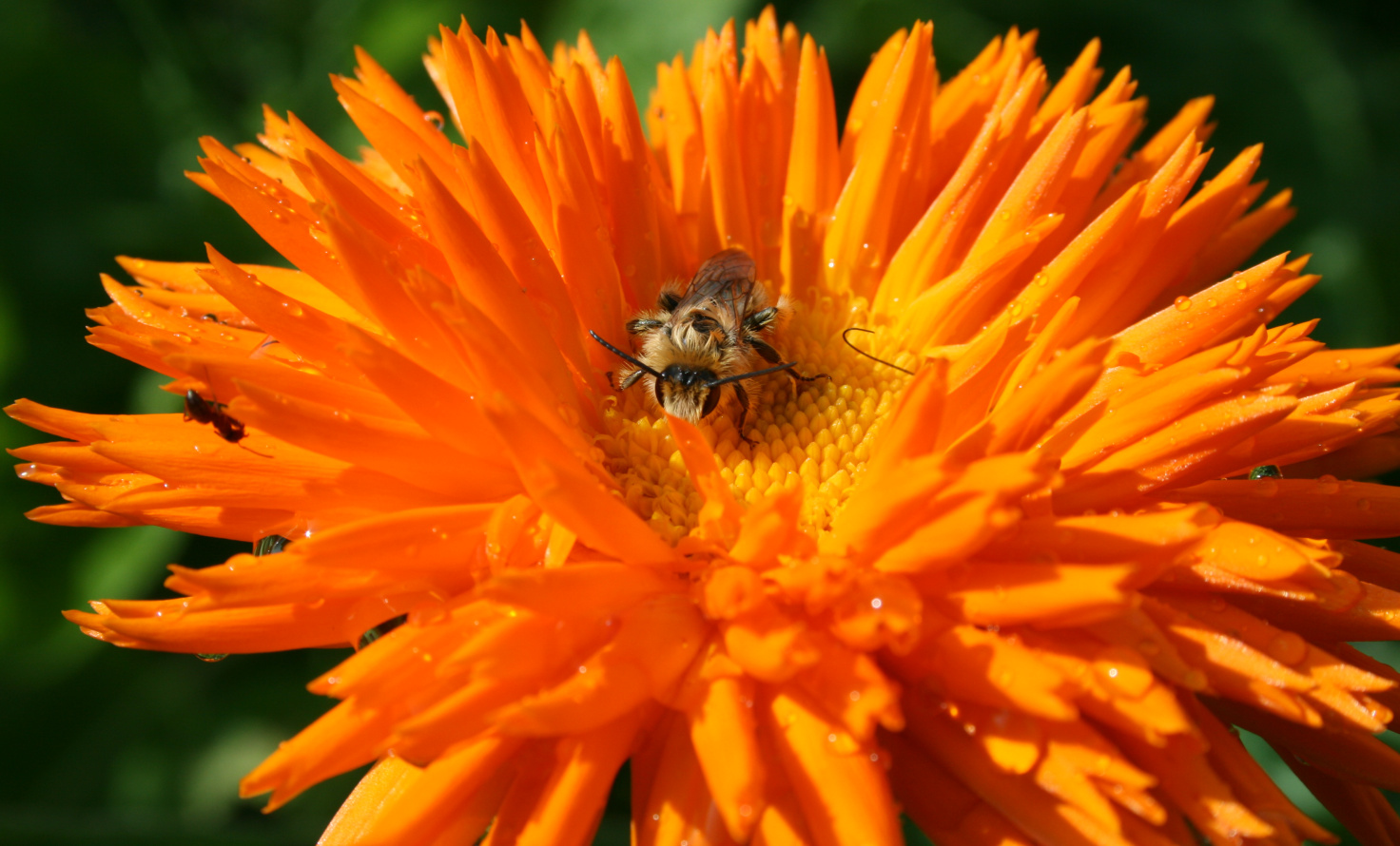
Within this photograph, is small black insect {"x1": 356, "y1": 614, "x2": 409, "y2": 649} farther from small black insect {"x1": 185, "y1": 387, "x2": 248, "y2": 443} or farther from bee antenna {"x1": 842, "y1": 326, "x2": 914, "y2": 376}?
bee antenna {"x1": 842, "y1": 326, "x2": 914, "y2": 376}

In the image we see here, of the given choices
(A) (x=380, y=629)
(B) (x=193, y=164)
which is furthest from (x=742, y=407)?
(B) (x=193, y=164)

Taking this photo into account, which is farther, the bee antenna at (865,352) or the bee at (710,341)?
the bee antenna at (865,352)

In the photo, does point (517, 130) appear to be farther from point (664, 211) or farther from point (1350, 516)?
point (1350, 516)

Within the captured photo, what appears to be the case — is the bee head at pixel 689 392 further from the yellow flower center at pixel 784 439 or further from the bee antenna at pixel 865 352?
the bee antenna at pixel 865 352

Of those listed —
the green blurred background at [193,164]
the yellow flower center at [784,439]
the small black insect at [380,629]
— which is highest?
the green blurred background at [193,164]

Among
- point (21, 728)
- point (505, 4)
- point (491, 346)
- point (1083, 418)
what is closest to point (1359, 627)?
point (1083, 418)

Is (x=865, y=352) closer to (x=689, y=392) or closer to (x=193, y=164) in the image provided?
(x=689, y=392)

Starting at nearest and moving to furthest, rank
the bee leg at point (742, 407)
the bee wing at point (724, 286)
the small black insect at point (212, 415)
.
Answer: the small black insect at point (212, 415), the bee leg at point (742, 407), the bee wing at point (724, 286)

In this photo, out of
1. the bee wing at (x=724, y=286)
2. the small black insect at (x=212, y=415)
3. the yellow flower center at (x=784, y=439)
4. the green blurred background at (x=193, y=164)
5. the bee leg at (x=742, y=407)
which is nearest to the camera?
the small black insect at (x=212, y=415)

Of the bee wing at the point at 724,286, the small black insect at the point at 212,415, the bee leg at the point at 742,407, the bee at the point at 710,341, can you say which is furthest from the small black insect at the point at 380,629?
the bee wing at the point at 724,286
